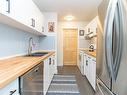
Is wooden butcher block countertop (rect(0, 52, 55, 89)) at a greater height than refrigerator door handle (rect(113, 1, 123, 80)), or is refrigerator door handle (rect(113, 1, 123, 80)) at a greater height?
refrigerator door handle (rect(113, 1, 123, 80))

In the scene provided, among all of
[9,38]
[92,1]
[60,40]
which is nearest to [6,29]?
[9,38]

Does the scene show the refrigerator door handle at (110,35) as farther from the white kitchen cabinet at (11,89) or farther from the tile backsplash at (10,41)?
the tile backsplash at (10,41)

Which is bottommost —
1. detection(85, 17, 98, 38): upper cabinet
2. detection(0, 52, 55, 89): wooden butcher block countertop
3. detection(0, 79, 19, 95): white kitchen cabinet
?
detection(0, 79, 19, 95): white kitchen cabinet

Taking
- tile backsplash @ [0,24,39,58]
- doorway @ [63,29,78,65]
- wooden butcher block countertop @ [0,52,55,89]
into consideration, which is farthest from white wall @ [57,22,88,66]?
wooden butcher block countertop @ [0,52,55,89]

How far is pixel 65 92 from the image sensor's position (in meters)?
3.51

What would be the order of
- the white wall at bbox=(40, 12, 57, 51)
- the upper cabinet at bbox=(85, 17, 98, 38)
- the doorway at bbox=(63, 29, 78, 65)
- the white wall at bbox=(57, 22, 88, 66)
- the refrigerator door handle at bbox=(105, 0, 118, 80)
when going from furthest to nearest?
the doorway at bbox=(63, 29, 78, 65) < the white wall at bbox=(57, 22, 88, 66) < the white wall at bbox=(40, 12, 57, 51) < the upper cabinet at bbox=(85, 17, 98, 38) < the refrigerator door handle at bbox=(105, 0, 118, 80)

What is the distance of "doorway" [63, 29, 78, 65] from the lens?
796cm

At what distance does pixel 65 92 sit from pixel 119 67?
2642mm

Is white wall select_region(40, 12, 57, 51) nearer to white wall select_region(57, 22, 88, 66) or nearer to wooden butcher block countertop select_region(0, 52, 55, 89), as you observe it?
white wall select_region(57, 22, 88, 66)

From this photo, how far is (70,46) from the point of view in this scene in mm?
7992

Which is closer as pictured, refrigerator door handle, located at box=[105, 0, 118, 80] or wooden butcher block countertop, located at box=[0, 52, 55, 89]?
wooden butcher block countertop, located at box=[0, 52, 55, 89]

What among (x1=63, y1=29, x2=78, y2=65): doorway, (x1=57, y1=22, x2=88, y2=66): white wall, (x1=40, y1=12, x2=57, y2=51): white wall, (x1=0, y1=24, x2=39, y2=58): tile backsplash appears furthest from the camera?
(x1=63, y1=29, x2=78, y2=65): doorway

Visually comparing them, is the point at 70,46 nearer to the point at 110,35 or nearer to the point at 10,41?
the point at 10,41

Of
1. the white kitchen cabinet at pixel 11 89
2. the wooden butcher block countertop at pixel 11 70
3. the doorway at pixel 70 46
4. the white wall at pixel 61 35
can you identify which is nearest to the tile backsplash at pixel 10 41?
the wooden butcher block countertop at pixel 11 70
